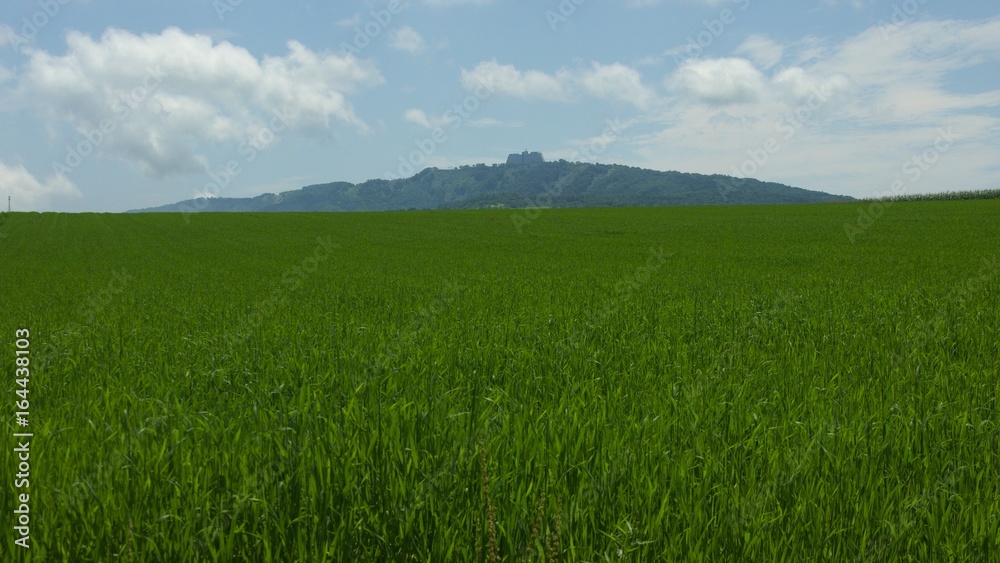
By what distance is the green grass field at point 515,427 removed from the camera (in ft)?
10.4

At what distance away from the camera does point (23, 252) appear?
3434cm

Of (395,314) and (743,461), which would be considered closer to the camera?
(743,461)

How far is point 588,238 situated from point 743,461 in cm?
3729

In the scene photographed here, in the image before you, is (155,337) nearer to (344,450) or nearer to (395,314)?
(395,314)

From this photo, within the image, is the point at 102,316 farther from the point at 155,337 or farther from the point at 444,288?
the point at 444,288

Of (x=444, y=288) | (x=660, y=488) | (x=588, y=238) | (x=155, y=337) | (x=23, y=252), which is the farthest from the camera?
(x=588, y=238)

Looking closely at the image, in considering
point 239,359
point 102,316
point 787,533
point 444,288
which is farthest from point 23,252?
point 787,533

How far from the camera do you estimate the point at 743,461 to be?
4094mm

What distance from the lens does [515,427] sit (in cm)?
443

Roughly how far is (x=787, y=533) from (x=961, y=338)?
23.4 feet

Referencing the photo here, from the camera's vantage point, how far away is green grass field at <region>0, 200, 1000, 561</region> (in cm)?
316

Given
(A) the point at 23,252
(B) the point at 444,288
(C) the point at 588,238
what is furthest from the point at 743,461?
(A) the point at 23,252

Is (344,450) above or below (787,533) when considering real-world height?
above

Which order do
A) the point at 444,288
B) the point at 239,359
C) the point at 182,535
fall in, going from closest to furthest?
1. the point at 182,535
2. the point at 239,359
3. the point at 444,288
